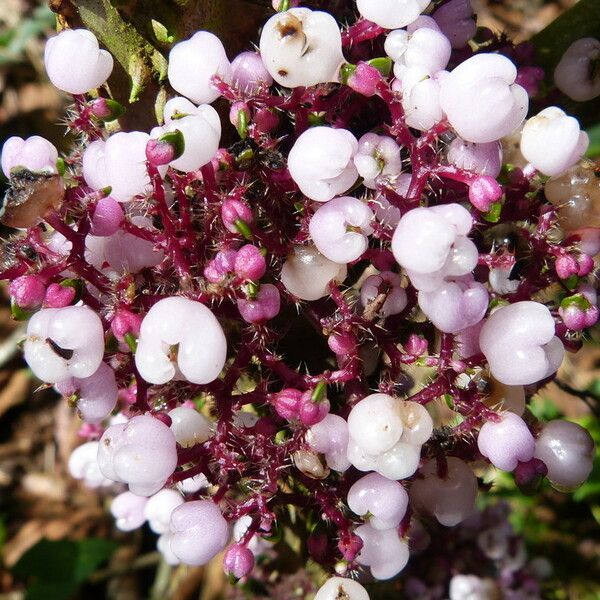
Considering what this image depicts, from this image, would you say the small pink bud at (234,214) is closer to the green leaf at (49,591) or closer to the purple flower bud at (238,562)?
the purple flower bud at (238,562)

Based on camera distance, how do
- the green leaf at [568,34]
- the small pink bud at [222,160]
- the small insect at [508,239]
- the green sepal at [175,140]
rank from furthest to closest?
the green leaf at [568,34] < the small insect at [508,239] < the small pink bud at [222,160] < the green sepal at [175,140]

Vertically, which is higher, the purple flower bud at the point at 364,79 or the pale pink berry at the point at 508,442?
the purple flower bud at the point at 364,79

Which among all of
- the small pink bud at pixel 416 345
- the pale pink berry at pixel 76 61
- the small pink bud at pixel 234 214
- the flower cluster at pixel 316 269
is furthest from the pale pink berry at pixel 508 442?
the pale pink berry at pixel 76 61

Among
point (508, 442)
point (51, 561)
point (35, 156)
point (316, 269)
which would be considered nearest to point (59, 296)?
point (35, 156)

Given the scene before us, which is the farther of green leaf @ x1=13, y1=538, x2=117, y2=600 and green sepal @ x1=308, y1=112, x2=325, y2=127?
green leaf @ x1=13, y1=538, x2=117, y2=600

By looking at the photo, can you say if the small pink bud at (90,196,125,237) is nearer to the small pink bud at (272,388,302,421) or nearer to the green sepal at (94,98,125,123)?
the green sepal at (94,98,125,123)

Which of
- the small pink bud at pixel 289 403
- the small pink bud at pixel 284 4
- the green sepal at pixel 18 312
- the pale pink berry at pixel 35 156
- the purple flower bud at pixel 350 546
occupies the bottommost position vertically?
the purple flower bud at pixel 350 546

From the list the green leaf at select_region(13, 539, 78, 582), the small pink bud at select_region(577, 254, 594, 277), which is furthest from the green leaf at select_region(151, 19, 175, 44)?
the green leaf at select_region(13, 539, 78, 582)
